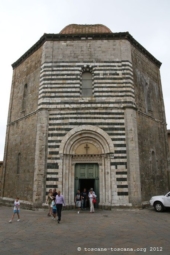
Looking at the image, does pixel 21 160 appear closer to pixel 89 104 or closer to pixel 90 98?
pixel 89 104

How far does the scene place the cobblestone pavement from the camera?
5.80 m

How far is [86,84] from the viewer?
15117 mm

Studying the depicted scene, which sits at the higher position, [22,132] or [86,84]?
[86,84]

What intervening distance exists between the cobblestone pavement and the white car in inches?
99.6

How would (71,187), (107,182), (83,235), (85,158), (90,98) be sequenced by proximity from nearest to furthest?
1. (83,235)
2. (107,182)
3. (71,187)
4. (85,158)
5. (90,98)

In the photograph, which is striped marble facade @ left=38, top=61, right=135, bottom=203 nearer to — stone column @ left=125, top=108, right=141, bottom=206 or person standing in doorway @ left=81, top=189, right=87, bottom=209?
stone column @ left=125, top=108, right=141, bottom=206

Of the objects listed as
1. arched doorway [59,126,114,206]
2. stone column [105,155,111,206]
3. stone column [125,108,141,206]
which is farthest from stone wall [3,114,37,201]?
stone column [125,108,141,206]

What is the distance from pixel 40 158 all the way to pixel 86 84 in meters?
6.05

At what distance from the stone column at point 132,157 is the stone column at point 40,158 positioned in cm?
522

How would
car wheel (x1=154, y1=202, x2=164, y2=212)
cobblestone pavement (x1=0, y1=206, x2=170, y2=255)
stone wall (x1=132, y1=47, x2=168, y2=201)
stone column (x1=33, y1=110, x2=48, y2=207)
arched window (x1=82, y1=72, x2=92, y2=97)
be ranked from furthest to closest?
arched window (x1=82, y1=72, x2=92, y2=97)
stone wall (x1=132, y1=47, x2=168, y2=201)
stone column (x1=33, y1=110, x2=48, y2=207)
car wheel (x1=154, y1=202, x2=164, y2=212)
cobblestone pavement (x1=0, y1=206, x2=170, y2=255)

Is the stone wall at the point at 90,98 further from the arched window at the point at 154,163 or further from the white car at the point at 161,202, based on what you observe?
the arched window at the point at 154,163

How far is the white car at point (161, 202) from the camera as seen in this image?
1241cm

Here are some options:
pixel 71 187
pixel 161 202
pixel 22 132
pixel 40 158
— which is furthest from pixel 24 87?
pixel 161 202

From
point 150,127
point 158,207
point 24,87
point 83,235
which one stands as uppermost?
point 24,87
